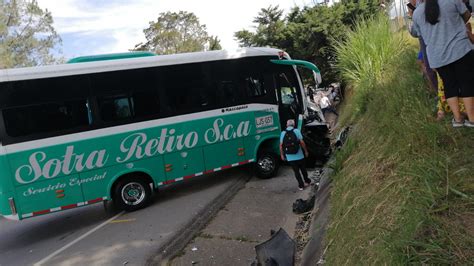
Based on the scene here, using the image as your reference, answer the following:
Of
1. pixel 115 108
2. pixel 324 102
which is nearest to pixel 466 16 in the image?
pixel 115 108

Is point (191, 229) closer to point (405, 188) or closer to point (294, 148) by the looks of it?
point (294, 148)

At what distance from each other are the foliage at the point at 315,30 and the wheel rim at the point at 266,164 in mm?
8273

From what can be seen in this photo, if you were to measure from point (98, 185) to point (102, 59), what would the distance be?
261cm

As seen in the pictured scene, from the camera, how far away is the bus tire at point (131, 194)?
790 centimetres

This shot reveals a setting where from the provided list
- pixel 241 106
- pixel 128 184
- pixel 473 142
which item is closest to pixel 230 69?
pixel 241 106

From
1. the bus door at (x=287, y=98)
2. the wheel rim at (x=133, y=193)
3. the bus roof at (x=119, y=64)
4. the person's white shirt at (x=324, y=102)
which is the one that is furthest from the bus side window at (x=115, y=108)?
the person's white shirt at (x=324, y=102)

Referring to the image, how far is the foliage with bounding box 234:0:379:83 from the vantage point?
60.0 ft

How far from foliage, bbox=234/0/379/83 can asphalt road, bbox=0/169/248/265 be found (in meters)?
10.6

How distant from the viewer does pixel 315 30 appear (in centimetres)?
1869

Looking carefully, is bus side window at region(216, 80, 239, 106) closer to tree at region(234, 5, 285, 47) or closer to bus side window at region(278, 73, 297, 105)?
bus side window at region(278, 73, 297, 105)

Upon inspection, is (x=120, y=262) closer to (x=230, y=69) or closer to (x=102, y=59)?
(x=102, y=59)

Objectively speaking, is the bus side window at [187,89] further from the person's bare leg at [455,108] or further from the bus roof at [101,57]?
the person's bare leg at [455,108]

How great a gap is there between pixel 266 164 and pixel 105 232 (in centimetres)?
431

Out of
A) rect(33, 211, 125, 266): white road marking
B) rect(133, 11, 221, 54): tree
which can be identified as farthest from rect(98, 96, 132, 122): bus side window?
rect(133, 11, 221, 54): tree
